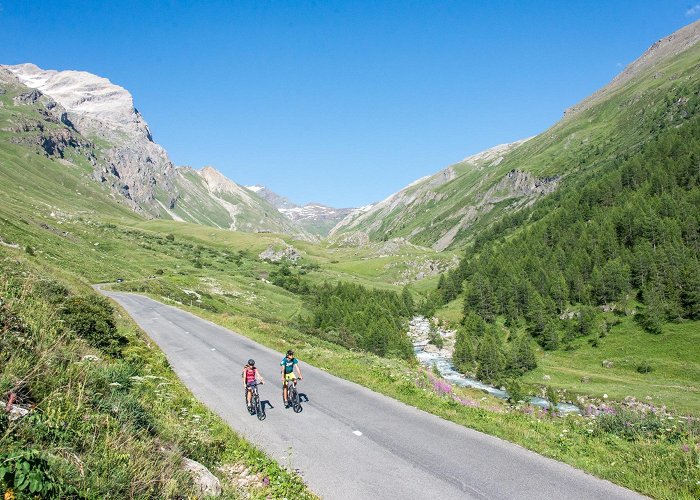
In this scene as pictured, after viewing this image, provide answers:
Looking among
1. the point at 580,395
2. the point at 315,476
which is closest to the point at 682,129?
the point at 580,395

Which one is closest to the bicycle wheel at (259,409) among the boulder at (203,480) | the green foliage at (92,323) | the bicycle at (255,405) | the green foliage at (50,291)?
the bicycle at (255,405)

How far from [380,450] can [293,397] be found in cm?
693

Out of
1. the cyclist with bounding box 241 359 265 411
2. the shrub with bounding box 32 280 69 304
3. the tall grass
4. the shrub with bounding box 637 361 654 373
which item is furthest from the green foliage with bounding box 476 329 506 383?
the tall grass

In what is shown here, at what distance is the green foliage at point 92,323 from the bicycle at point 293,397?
9517 millimetres

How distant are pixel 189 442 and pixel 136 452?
168 inches

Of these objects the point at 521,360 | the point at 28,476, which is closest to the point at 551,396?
the point at 521,360

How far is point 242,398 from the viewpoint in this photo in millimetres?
22766

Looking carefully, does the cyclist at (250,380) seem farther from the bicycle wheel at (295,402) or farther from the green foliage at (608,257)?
the green foliage at (608,257)

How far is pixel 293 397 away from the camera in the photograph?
20.7m

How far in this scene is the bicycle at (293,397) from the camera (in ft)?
66.7

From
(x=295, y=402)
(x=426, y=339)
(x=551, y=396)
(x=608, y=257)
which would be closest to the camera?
(x=295, y=402)

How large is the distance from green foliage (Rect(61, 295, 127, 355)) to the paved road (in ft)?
17.8

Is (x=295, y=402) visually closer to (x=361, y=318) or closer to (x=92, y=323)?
(x=92, y=323)

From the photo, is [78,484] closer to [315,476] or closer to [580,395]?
[315,476]
